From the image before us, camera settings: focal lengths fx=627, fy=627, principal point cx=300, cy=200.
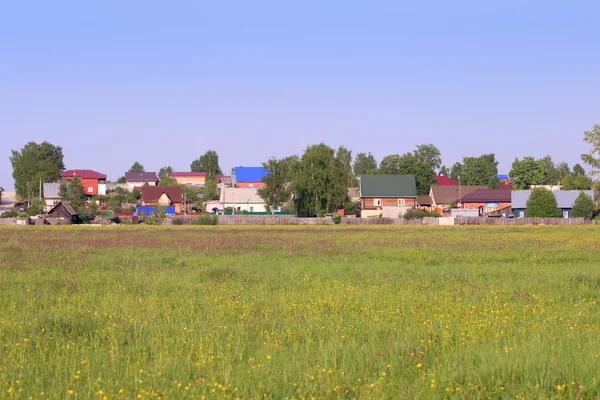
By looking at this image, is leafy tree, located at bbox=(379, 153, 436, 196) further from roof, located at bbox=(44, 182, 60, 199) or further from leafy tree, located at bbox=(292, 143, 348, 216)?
roof, located at bbox=(44, 182, 60, 199)

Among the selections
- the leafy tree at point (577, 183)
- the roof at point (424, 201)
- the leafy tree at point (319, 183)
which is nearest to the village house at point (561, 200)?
the leafy tree at point (577, 183)

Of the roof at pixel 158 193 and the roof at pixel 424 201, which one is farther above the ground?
the roof at pixel 158 193

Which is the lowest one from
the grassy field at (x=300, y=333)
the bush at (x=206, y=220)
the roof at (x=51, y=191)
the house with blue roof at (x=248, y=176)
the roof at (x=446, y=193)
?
the grassy field at (x=300, y=333)

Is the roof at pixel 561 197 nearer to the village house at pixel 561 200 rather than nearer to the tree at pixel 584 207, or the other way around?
the village house at pixel 561 200

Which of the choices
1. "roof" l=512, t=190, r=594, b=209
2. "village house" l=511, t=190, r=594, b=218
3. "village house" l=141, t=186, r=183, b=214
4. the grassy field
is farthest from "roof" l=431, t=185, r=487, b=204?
the grassy field

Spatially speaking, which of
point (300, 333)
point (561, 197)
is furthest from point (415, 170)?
point (300, 333)

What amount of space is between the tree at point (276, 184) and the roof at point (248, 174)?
57.8 m

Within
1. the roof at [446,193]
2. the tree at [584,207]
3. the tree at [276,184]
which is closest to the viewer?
the tree at [584,207]

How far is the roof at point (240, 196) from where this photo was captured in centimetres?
12431

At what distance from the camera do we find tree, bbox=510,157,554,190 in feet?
477

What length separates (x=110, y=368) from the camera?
919cm

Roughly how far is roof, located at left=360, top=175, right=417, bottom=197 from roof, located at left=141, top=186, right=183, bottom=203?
135ft

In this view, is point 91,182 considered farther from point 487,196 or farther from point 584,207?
point 584,207

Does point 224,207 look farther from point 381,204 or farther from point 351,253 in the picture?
point 351,253
